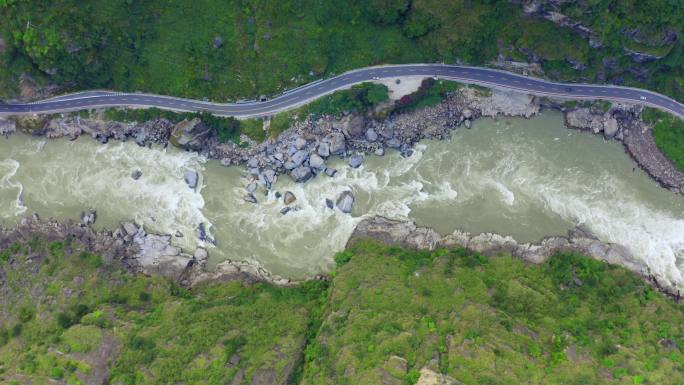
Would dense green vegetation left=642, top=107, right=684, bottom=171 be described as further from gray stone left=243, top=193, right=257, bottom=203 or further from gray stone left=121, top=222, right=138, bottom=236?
gray stone left=121, top=222, right=138, bottom=236

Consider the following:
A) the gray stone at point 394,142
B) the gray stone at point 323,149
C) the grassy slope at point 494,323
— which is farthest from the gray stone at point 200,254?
the gray stone at point 394,142

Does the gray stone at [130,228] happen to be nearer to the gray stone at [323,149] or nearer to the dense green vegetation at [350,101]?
the gray stone at [323,149]

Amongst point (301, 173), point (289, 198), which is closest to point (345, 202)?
point (301, 173)

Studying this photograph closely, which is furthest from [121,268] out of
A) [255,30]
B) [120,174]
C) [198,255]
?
[255,30]

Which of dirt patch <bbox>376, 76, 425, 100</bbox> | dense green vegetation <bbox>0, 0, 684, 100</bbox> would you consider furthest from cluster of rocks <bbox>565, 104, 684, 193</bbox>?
dirt patch <bbox>376, 76, 425, 100</bbox>

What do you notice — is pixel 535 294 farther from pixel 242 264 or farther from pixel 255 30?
pixel 255 30

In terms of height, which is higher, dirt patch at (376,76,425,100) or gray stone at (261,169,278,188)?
dirt patch at (376,76,425,100)

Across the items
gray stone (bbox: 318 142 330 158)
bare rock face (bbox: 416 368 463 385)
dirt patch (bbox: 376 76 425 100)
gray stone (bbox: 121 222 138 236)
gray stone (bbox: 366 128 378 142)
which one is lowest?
bare rock face (bbox: 416 368 463 385)
